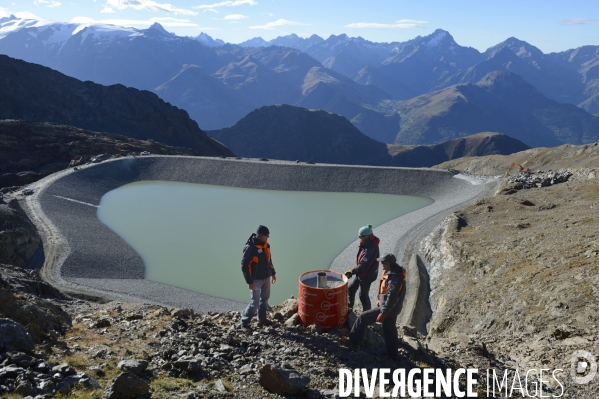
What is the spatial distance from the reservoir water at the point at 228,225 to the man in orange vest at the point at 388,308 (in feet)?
37.5

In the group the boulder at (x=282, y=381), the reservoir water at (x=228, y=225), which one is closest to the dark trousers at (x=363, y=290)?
the boulder at (x=282, y=381)

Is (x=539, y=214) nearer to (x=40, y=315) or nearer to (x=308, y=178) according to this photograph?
(x=40, y=315)

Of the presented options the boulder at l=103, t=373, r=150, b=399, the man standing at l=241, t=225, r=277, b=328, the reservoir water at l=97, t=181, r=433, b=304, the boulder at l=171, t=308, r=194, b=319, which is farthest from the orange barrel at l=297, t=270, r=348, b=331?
the reservoir water at l=97, t=181, r=433, b=304

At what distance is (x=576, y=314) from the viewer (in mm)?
11148

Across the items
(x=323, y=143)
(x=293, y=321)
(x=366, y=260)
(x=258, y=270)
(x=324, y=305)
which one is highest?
(x=323, y=143)

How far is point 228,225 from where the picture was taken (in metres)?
31.4

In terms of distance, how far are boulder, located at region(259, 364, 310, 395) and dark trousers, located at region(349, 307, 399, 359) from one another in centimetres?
182

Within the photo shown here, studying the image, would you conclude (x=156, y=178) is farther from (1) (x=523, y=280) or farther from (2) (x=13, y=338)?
(2) (x=13, y=338)

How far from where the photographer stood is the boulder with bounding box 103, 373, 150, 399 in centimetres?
605

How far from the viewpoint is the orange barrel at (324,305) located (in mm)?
8820

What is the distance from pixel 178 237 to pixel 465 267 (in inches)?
680

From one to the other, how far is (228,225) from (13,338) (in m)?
24.5

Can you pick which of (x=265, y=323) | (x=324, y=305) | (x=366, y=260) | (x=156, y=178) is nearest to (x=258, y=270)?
(x=265, y=323)

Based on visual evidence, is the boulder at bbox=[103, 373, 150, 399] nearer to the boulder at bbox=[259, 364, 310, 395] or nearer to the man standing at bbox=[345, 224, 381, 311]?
the boulder at bbox=[259, 364, 310, 395]
